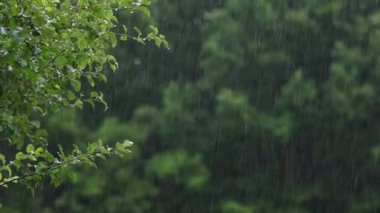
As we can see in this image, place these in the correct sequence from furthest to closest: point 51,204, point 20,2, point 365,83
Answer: point 51,204, point 365,83, point 20,2

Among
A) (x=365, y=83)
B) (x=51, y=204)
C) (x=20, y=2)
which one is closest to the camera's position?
(x=20, y=2)

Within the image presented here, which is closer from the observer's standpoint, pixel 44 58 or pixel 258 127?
pixel 44 58

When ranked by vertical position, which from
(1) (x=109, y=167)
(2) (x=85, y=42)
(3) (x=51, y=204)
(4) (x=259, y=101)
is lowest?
(3) (x=51, y=204)

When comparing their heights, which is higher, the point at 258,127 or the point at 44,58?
the point at 44,58

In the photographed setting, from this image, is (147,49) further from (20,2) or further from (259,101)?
(20,2)

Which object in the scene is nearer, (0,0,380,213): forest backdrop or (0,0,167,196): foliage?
(0,0,167,196): foliage

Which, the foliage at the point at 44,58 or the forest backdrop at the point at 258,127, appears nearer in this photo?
the foliage at the point at 44,58

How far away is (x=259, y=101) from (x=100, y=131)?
69.0 inches

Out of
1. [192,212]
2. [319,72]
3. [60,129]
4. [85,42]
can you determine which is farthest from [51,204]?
[85,42]

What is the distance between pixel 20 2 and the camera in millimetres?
→ 2379

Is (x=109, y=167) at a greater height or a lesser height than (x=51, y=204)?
greater

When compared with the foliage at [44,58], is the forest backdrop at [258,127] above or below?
below

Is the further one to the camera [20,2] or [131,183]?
[131,183]

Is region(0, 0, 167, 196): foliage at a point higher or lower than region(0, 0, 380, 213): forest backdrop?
higher
